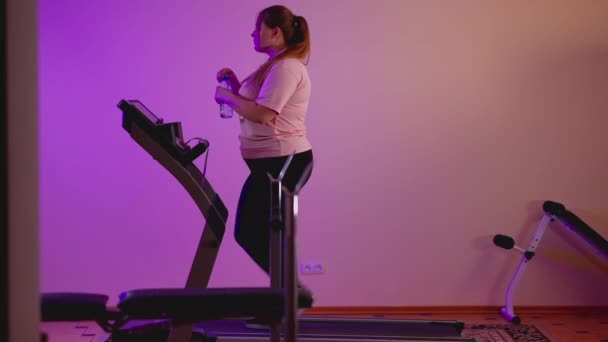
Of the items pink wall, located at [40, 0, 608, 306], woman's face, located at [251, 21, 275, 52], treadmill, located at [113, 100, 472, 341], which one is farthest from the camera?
pink wall, located at [40, 0, 608, 306]

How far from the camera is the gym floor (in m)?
3.24

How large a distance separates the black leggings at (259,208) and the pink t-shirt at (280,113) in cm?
5

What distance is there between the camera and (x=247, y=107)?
2514 millimetres

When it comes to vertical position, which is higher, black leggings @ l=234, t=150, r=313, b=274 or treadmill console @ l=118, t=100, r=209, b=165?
treadmill console @ l=118, t=100, r=209, b=165

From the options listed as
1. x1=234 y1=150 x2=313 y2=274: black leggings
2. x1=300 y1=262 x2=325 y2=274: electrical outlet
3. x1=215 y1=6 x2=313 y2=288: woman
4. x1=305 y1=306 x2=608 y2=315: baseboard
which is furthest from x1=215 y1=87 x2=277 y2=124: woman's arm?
x1=305 y1=306 x2=608 y2=315: baseboard

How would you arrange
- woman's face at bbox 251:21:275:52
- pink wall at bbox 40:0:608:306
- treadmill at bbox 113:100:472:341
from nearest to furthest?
1. treadmill at bbox 113:100:472:341
2. woman's face at bbox 251:21:275:52
3. pink wall at bbox 40:0:608:306

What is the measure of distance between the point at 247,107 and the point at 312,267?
1.48 m

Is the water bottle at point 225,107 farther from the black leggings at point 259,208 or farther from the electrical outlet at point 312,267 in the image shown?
the electrical outlet at point 312,267

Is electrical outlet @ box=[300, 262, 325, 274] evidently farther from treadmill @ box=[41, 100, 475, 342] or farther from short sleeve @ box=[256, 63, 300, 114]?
short sleeve @ box=[256, 63, 300, 114]

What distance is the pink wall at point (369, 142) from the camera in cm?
367

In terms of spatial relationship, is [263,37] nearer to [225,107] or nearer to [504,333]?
[225,107]

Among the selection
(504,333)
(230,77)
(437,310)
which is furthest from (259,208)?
(437,310)

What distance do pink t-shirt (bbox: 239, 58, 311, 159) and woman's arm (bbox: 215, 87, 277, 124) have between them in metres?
0.02

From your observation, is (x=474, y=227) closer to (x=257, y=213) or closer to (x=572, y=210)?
(x=572, y=210)
